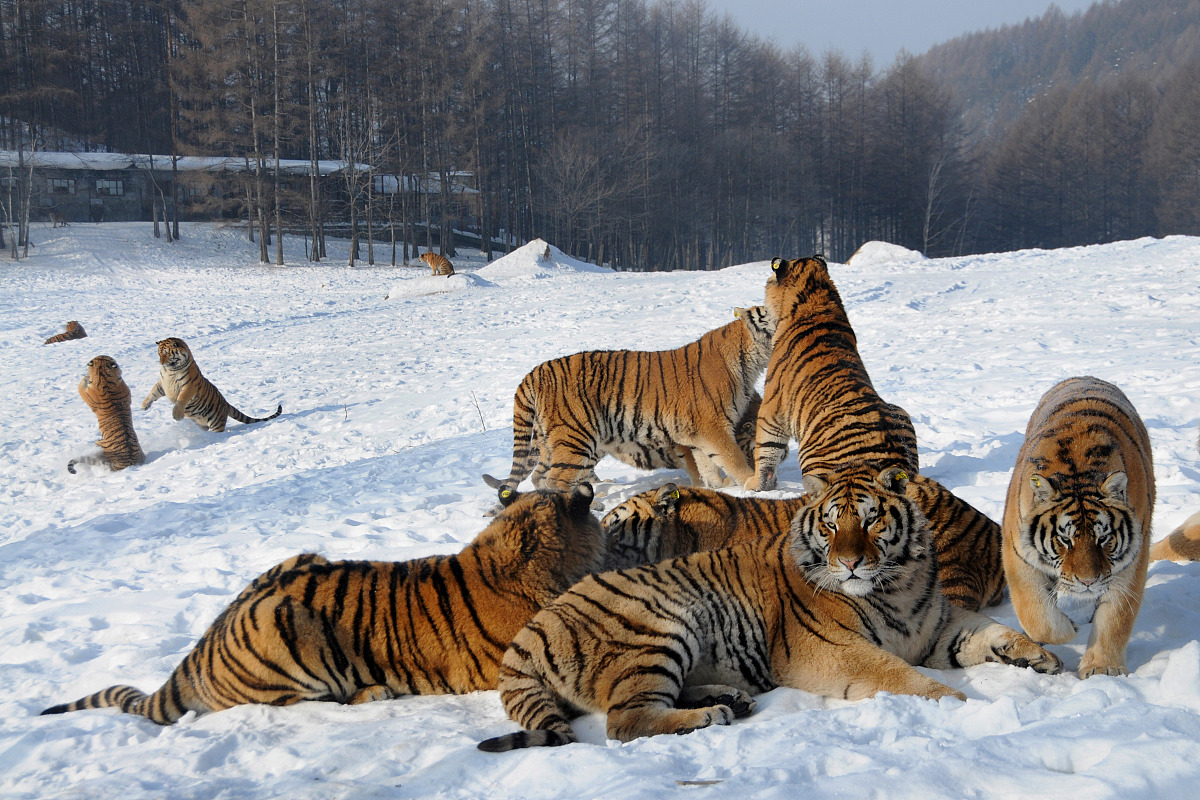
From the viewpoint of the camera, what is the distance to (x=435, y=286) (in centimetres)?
2514

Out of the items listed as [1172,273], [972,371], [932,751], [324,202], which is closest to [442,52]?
[324,202]

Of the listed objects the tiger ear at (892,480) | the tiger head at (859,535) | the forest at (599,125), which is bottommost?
the tiger head at (859,535)

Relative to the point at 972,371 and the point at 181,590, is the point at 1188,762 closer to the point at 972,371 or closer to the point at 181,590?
the point at 181,590

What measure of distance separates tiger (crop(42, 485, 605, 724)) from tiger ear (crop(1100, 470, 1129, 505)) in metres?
2.29

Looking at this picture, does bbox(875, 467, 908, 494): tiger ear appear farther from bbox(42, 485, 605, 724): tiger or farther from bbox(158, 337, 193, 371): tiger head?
bbox(158, 337, 193, 371): tiger head

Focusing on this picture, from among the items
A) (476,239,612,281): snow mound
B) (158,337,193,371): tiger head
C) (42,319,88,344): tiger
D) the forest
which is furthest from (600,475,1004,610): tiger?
the forest

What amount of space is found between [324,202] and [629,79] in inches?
991

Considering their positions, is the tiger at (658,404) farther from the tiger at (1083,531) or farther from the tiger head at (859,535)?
the tiger at (1083,531)

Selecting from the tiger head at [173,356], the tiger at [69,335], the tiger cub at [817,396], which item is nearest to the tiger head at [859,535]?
the tiger cub at [817,396]

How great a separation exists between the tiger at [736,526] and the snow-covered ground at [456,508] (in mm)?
324

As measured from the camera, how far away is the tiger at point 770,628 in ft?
11.5

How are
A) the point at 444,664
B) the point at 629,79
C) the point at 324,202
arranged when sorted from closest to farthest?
the point at 444,664 → the point at 324,202 → the point at 629,79

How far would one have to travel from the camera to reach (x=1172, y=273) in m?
16.8

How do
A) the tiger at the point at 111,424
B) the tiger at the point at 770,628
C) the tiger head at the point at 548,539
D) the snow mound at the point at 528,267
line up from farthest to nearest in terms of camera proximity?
the snow mound at the point at 528,267, the tiger at the point at 111,424, the tiger head at the point at 548,539, the tiger at the point at 770,628
